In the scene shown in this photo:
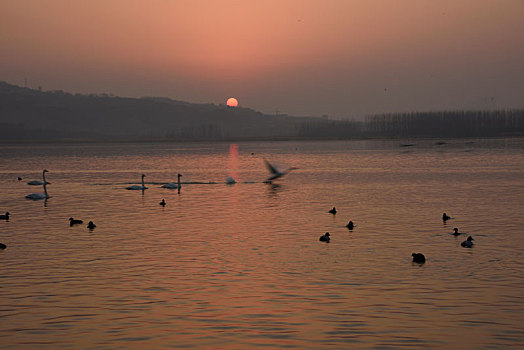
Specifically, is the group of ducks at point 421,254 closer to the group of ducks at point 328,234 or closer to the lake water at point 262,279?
the group of ducks at point 328,234

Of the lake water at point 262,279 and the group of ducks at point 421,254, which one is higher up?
the group of ducks at point 421,254

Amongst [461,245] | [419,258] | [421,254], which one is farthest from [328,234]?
[419,258]

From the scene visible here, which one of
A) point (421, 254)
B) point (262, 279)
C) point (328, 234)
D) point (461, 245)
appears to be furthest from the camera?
point (328, 234)

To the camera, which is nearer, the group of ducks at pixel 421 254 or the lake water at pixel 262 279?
the lake water at pixel 262 279

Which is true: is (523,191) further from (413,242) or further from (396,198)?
Answer: (413,242)

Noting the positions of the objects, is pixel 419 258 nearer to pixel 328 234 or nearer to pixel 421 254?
pixel 421 254

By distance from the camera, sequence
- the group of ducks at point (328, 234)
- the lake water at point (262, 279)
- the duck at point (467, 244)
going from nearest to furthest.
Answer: the lake water at point (262, 279)
the duck at point (467, 244)
the group of ducks at point (328, 234)

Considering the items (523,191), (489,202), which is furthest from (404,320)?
(523,191)

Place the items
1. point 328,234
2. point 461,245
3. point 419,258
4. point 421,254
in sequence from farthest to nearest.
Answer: point 328,234 < point 461,245 < point 421,254 < point 419,258

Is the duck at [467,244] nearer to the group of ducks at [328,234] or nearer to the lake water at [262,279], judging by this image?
the lake water at [262,279]

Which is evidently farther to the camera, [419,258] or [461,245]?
[461,245]

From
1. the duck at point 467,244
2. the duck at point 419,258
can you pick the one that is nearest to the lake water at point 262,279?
the duck at point 467,244

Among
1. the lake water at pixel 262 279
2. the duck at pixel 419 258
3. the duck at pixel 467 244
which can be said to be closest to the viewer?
the lake water at pixel 262 279

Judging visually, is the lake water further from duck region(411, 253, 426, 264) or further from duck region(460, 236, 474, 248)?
duck region(411, 253, 426, 264)
